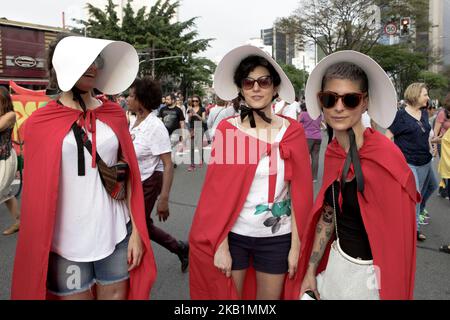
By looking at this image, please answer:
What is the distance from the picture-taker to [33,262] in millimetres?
1979

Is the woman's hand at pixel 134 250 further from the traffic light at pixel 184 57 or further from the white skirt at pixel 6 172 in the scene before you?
the traffic light at pixel 184 57

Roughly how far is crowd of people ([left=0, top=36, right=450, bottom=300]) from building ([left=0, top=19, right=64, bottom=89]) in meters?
29.1

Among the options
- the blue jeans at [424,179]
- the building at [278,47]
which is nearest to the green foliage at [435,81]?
the building at [278,47]

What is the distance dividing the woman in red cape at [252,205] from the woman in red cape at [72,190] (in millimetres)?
337

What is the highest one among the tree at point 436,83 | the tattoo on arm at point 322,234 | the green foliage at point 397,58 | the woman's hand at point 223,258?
the green foliage at point 397,58

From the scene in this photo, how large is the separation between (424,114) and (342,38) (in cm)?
2792

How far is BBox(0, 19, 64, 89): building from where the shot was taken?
93.6ft

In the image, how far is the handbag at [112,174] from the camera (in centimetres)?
204

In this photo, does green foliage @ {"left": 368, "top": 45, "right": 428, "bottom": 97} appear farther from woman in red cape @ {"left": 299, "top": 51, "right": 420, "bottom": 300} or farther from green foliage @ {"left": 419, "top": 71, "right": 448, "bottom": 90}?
woman in red cape @ {"left": 299, "top": 51, "right": 420, "bottom": 300}

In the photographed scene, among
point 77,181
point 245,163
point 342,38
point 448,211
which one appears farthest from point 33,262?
point 342,38

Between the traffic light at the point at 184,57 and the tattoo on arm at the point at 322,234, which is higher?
the traffic light at the point at 184,57

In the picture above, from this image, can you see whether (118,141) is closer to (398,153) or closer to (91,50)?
(91,50)

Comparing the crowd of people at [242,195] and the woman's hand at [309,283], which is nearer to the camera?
the crowd of people at [242,195]

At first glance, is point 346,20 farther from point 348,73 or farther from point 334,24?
point 348,73
